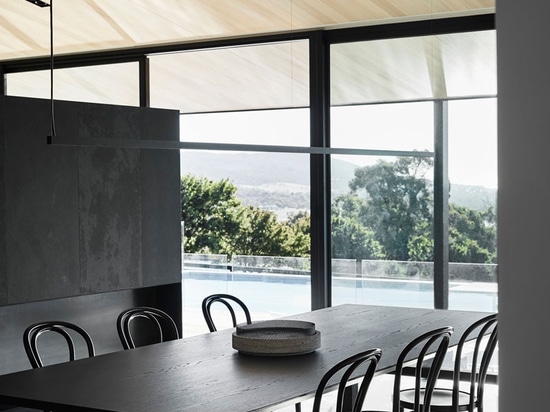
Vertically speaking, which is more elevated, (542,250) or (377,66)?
(377,66)

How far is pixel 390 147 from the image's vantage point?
5832 millimetres

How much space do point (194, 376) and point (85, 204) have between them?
8.28 ft

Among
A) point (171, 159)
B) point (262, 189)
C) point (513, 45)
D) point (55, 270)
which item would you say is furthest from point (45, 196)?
point (513, 45)

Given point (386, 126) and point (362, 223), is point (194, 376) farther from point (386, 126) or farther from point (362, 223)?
point (386, 126)

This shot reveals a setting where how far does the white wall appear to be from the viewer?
2.03 feet

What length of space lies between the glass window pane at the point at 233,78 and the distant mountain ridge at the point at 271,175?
374mm

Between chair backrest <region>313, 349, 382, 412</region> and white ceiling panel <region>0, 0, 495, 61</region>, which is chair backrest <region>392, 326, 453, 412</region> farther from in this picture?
white ceiling panel <region>0, 0, 495, 61</region>

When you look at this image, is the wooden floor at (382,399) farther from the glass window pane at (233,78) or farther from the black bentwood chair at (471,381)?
the glass window pane at (233,78)

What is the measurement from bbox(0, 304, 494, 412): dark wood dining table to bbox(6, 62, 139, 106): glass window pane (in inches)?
118

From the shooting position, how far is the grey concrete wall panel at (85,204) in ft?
16.3

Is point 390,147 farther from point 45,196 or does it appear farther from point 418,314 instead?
point 45,196

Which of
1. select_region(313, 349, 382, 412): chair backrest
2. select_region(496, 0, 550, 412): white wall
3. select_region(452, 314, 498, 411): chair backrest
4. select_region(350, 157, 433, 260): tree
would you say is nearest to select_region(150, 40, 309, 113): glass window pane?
select_region(350, 157, 433, 260): tree

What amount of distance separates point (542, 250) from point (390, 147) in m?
5.27

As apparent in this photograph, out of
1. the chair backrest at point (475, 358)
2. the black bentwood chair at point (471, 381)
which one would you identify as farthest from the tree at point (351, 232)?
the chair backrest at point (475, 358)
